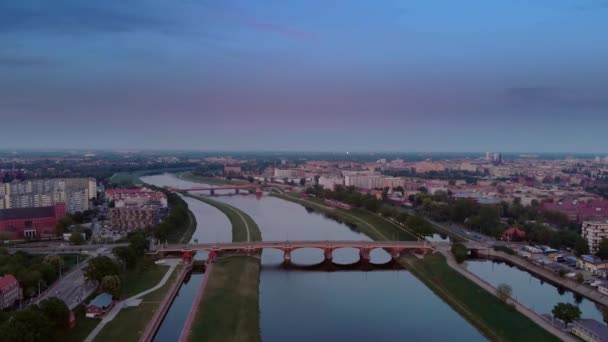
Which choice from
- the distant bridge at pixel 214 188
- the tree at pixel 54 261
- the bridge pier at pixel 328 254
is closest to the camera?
the tree at pixel 54 261

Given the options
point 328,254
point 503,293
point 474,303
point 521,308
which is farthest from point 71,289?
point 521,308

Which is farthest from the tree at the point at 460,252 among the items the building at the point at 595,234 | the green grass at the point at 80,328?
the green grass at the point at 80,328

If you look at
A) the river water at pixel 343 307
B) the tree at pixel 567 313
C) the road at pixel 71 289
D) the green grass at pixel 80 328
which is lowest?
the river water at pixel 343 307

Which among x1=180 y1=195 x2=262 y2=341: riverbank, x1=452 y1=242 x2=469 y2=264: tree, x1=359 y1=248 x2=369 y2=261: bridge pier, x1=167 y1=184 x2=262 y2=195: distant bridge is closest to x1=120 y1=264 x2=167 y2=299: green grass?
x1=180 y1=195 x2=262 y2=341: riverbank

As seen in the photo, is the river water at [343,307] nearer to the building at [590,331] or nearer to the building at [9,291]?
the building at [590,331]

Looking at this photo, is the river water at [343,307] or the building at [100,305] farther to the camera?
the building at [100,305]

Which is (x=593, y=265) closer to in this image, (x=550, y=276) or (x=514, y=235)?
(x=550, y=276)

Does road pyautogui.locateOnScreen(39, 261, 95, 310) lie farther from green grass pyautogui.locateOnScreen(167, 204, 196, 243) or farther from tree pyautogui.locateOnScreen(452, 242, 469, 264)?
tree pyautogui.locateOnScreen(452, 242, 469, 264)
